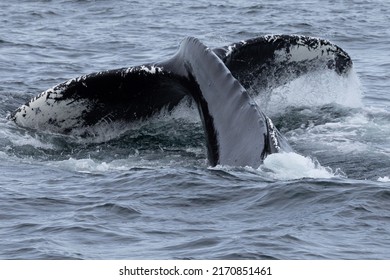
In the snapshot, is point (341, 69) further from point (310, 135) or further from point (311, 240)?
point (311, 240)

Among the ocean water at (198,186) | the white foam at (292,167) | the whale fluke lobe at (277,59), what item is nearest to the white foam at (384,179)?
the ocean water at (198,186)

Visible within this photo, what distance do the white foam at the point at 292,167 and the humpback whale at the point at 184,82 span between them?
760mm

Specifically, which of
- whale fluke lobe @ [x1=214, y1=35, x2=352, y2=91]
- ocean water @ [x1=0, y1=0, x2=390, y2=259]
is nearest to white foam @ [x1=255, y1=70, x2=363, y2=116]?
ocean water @ [x1=0, y1=0, x2=390, y2=259]

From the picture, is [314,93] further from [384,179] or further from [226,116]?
[226,116]

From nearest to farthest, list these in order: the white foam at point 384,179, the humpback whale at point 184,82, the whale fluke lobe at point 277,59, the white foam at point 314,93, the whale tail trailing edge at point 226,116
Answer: the whale tail trailing edge at point 226,116 → the white foam at point 384,179 → the humpback whale at point 184,82 → the whale fluke lobe at point 277,59 → the white foam at point 314,93

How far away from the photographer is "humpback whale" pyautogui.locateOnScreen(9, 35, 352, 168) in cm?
1233

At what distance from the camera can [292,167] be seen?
11625 millimetres

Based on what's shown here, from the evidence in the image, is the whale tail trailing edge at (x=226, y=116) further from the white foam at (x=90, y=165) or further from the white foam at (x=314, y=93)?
the white foam at (x=314, y=93)

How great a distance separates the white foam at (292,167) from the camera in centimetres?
1126

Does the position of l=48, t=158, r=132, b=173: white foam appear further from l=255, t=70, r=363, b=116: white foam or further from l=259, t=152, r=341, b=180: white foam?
l=259, t=152, r=341, b=180: white foam

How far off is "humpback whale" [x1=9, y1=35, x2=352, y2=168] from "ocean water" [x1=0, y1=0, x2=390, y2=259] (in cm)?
21

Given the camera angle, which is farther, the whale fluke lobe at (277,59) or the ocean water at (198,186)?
the whale fluke lobe at (277,59)

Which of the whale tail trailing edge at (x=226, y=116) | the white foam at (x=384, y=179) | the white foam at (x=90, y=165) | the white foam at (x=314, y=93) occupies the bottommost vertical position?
the white foam at (x=90, y=165)

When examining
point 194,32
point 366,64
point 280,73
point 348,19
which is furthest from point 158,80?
point 348,19
